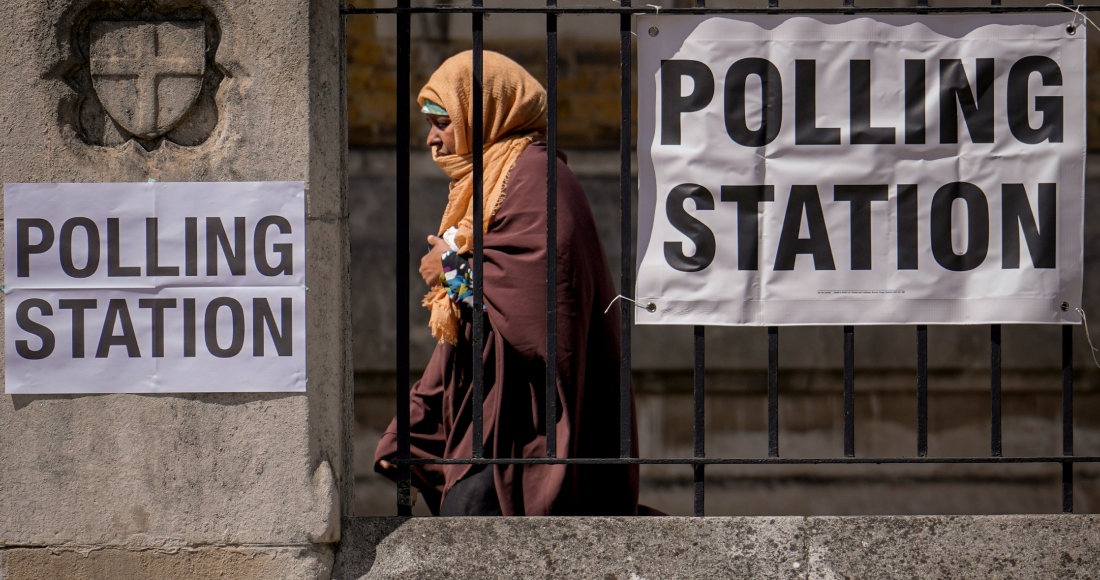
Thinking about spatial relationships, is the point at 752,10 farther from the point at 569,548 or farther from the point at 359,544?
the point at 359,544

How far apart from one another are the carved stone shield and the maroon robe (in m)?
1.05

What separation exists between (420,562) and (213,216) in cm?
94

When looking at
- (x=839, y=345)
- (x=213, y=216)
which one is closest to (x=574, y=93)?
(x=839, y=345)

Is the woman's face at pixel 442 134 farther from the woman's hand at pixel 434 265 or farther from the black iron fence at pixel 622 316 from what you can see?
the black iron fence at pixel 622 316

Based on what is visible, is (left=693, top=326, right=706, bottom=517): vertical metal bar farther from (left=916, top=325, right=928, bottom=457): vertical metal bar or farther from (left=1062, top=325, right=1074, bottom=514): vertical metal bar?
(left=1062, top=325, right=1074, bottom=514): vertical metal bar

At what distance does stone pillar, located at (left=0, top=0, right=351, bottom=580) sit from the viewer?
2467 millimetres

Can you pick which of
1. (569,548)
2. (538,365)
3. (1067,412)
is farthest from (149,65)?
(1067,412)

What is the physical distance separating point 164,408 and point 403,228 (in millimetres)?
692

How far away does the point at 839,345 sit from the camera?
20.6ft

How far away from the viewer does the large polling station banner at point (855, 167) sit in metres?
2.68

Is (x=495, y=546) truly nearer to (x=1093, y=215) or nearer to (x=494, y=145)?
(x=494, y=145)

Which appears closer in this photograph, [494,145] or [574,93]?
[494,145]

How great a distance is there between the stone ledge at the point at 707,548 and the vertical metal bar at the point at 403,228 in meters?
0.14

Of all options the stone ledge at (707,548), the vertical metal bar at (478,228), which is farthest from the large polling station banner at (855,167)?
the stone ledge at (707,548)
